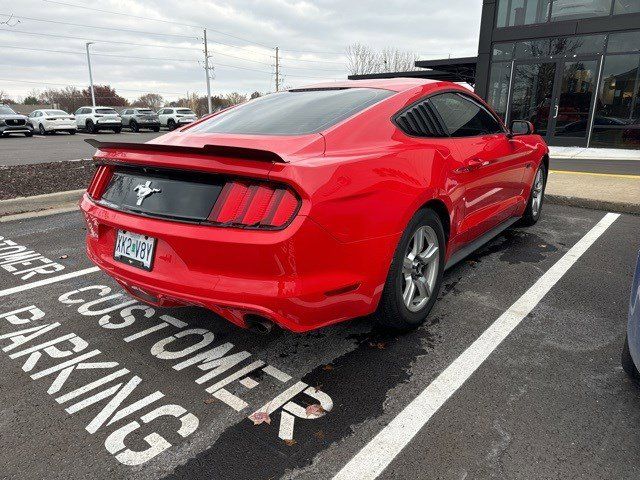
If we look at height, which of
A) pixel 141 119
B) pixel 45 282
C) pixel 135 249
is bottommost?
pixel 45 282

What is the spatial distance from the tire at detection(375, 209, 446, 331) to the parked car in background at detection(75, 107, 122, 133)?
101 feet

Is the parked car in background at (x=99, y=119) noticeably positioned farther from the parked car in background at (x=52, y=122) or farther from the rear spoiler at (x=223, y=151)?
the rear spoiler at (x=223, y=151)

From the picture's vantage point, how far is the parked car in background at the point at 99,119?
2941cm

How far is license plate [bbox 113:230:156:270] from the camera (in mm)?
2473

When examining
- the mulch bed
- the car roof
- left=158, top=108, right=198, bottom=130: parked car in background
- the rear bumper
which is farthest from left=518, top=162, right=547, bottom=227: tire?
left=158, top=108, right=198, bottom=130: parked car in background

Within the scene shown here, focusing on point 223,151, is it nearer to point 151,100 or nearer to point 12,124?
point 12,124

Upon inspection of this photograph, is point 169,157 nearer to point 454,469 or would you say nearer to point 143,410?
point 143,410

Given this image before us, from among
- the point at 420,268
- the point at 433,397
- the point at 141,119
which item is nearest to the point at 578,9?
the point at 420,268

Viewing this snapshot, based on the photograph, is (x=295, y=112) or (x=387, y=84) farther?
(x=387, y=84)

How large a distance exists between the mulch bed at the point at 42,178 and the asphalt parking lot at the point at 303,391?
13.2 feet

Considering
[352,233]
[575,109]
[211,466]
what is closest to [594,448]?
[352,233]

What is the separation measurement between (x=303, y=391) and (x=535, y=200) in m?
4.26

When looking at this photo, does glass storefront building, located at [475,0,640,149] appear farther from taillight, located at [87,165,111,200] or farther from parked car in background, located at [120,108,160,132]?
parked car in background, located at [120,108,160,132]

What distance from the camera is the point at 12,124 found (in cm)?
2564
